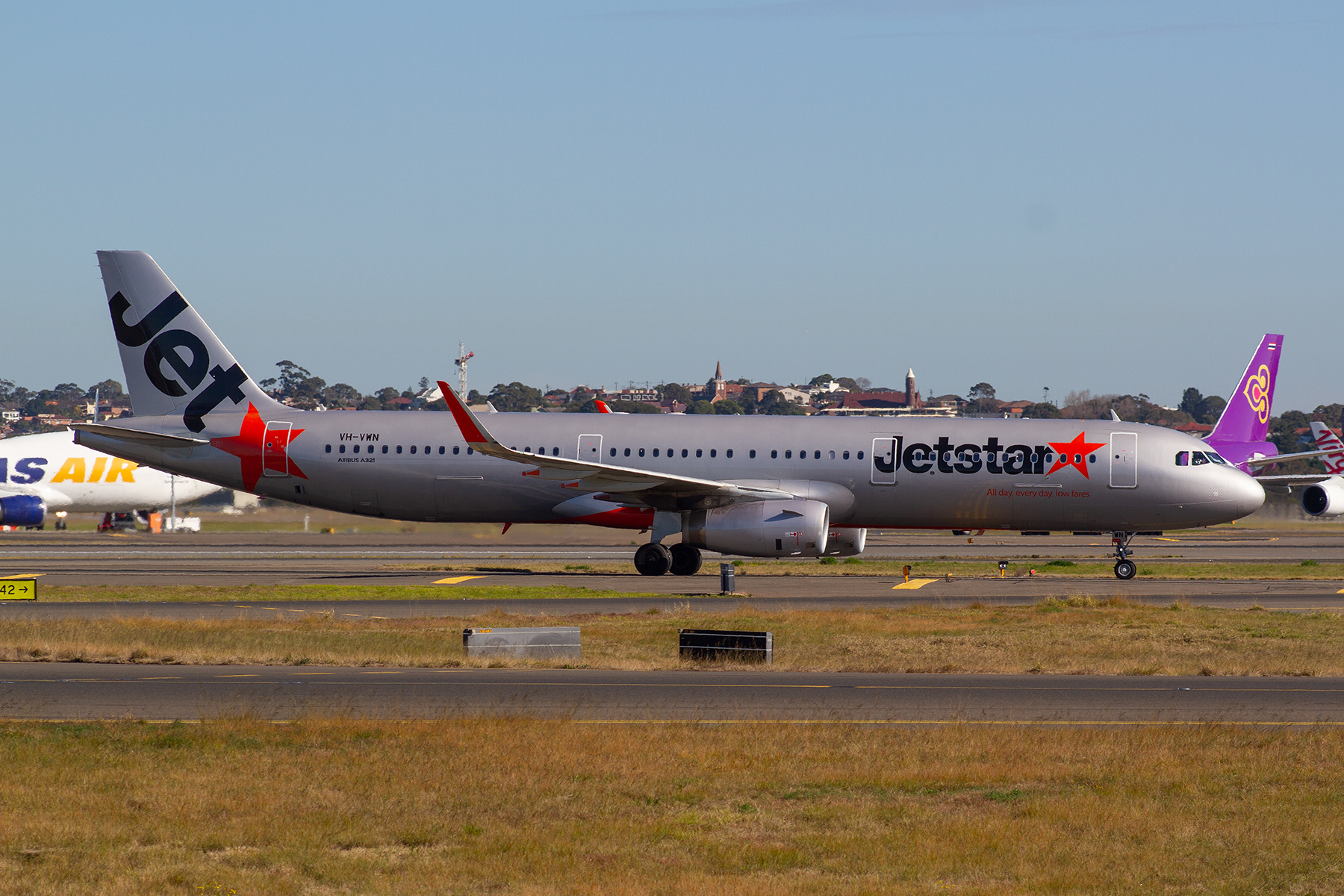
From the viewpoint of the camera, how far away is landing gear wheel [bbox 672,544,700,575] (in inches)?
1566

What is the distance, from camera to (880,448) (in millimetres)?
39062

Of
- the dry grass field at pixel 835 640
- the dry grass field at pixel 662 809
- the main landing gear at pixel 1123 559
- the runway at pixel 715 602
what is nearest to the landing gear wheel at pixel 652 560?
the runway at pixel 715 602

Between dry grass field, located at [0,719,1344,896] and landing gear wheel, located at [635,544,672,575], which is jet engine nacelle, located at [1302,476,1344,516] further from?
dry grass field, located at [0,719,1344,896]

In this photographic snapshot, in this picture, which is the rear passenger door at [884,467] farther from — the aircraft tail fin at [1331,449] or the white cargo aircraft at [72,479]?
the aircraft tail fin at [1331,449]

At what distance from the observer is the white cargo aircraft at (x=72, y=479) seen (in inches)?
3159

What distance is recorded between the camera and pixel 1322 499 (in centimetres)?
7181

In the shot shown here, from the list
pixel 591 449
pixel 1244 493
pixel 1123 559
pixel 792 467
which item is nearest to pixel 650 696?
pixel 792 467

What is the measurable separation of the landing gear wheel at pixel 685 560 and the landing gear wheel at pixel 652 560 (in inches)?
9.9

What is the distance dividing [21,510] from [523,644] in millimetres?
65142

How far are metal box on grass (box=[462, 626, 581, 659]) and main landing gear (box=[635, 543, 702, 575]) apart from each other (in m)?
17.2

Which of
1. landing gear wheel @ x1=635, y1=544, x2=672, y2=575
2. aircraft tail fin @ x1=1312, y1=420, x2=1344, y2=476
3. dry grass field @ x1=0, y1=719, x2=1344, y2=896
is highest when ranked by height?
aircraft tail fin @ x1=1312, y1=420, x2=1344, y2=476

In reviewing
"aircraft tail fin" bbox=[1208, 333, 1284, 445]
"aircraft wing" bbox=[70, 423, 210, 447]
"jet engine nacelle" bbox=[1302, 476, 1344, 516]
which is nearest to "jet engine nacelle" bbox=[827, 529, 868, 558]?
"aircraft wing" bbox=[70, 423, 210, 447]

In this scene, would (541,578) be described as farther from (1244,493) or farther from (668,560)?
(1244,493)

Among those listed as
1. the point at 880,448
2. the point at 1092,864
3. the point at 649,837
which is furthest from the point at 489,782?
the point at 880,448
